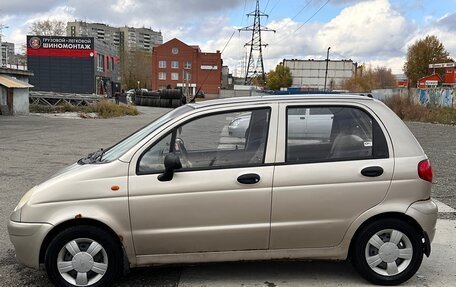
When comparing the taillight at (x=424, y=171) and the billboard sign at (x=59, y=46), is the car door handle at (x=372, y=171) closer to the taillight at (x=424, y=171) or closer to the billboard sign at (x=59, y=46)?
the taillight at (x=424, y=171)

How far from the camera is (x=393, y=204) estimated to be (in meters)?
4.02

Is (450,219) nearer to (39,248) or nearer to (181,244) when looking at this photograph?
(181,244)

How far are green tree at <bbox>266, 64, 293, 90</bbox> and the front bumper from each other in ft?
301

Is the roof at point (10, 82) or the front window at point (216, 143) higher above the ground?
the roof at point (10, 82)

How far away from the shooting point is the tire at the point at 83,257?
387 centimetres

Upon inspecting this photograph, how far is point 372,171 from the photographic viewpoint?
13.1 feet

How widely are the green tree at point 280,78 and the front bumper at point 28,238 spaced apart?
91.8 m

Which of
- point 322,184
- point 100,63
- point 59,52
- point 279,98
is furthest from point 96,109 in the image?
point 322,184

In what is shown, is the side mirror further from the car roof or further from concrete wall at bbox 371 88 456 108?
concrete wall at bbox 371 88 456 108

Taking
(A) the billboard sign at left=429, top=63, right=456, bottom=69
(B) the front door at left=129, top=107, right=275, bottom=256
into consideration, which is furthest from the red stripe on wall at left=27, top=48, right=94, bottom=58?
(B) the front door at left=129, top=107, right=275, bottom=256

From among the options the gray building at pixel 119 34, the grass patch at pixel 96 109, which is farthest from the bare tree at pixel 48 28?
the grass patch at pixel 96 109

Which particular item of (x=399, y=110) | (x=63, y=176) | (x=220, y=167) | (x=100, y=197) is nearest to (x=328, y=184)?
(x=220, y=167)

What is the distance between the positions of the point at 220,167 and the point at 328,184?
97 cm

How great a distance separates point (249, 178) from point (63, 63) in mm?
61298
